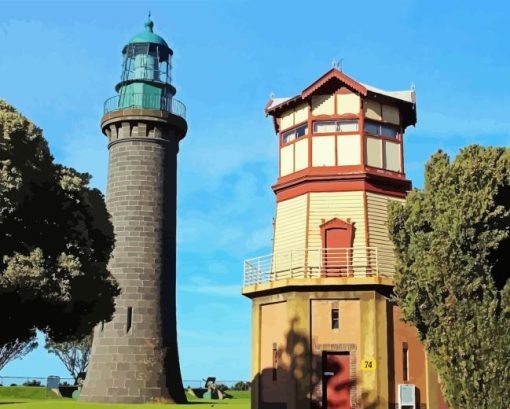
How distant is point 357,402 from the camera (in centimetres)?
2703

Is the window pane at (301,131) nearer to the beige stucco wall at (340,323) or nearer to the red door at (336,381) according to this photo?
the beige stucco wall at (340,323)

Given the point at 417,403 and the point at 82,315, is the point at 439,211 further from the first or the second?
the point at 82,315

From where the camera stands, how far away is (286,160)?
31.9 meters

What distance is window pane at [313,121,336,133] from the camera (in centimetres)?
3069

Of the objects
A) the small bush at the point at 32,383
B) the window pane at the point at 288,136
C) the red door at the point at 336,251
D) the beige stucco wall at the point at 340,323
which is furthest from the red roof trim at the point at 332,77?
the small bush at the point at 32,383

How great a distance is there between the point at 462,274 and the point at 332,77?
12227 millimetres

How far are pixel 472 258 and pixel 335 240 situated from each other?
8.10 meters

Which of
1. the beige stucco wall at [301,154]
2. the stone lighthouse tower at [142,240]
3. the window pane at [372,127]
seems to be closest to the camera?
the window pane at [372,127]

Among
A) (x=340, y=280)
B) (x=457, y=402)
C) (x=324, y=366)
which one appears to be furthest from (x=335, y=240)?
(x=457, y=402)

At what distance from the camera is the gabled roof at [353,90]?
30438mm

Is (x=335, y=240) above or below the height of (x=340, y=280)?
above

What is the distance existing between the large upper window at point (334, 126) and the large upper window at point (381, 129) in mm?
582

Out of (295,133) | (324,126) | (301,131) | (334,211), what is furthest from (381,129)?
(334,211)

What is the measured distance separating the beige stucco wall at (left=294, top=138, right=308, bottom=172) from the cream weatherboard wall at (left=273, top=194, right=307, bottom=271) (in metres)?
1.42
